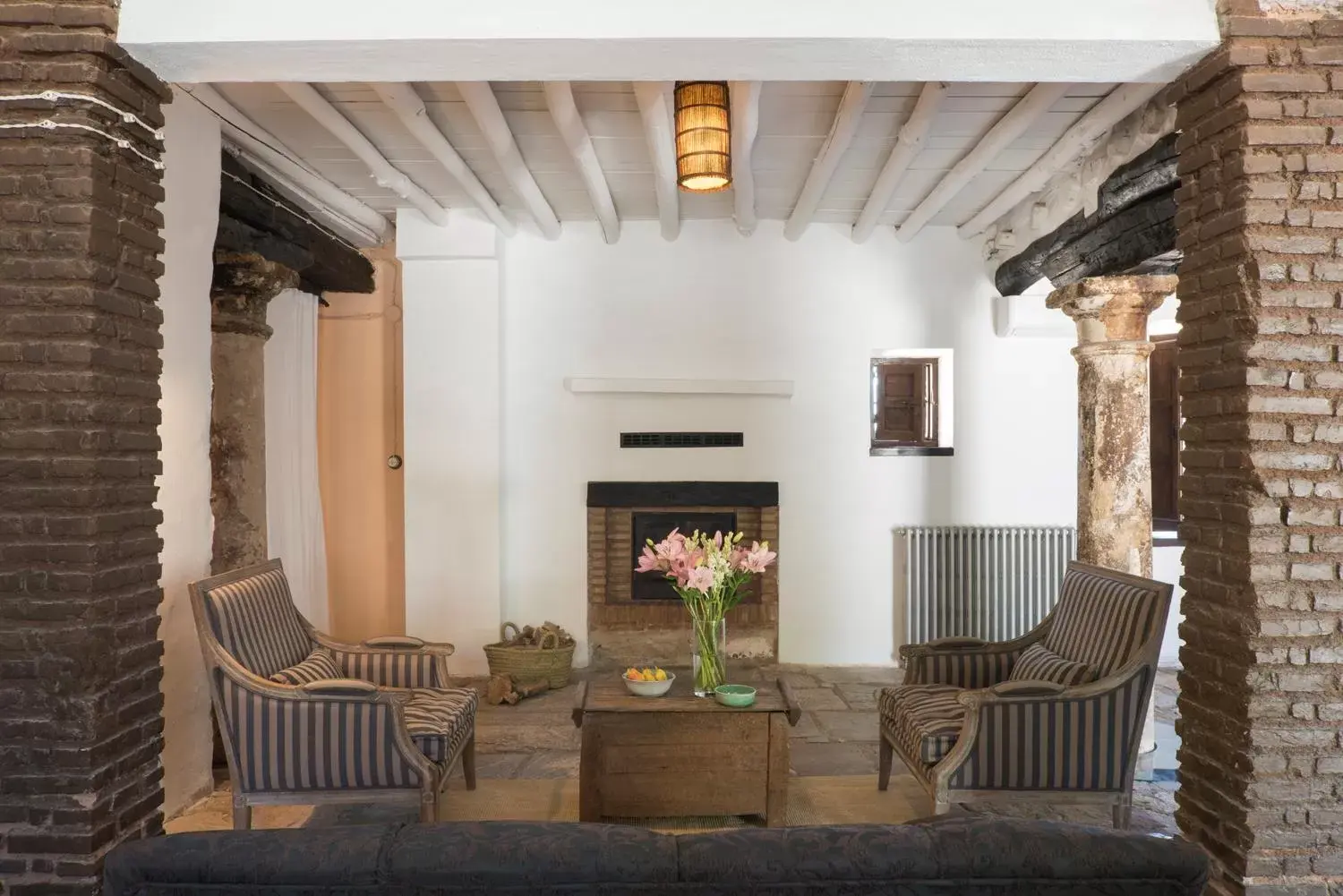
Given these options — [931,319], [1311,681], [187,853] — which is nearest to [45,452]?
[187,853]

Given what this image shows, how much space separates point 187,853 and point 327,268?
4.97m

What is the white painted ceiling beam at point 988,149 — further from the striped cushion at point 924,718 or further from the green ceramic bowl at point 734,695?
the green ceramic bowl at point 734,695

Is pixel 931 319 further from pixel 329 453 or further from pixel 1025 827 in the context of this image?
pixel 1025 827

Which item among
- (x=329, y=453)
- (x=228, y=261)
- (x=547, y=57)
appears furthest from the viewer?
(x=329, y=453)

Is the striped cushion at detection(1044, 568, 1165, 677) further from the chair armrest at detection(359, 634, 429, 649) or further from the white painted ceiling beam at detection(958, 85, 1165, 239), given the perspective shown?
the chair armrest at detection(359, 634, 429, 649)

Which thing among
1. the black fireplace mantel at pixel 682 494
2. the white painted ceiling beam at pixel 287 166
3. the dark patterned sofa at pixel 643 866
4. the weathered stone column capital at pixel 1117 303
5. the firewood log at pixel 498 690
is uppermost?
the white painted ceiling beam at pixel 287 166

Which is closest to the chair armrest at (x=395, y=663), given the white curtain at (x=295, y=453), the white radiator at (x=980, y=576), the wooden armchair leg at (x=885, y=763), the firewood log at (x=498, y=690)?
the firewood log at (x=498, y=690)

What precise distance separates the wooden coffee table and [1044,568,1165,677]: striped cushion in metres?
1.14

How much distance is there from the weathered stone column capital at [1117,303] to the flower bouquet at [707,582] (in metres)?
2.34

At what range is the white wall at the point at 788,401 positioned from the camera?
6.25 metres

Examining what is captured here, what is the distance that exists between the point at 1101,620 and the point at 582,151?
3.12m

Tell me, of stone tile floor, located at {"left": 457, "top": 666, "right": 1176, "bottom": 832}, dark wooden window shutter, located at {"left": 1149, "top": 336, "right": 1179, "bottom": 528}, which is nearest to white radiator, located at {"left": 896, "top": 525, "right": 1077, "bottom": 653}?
stone tile floor, located at {"left": 457, "top": 666, "right": 1176, "bottom": 832}

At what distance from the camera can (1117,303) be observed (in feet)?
15.4

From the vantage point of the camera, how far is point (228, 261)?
484cm
